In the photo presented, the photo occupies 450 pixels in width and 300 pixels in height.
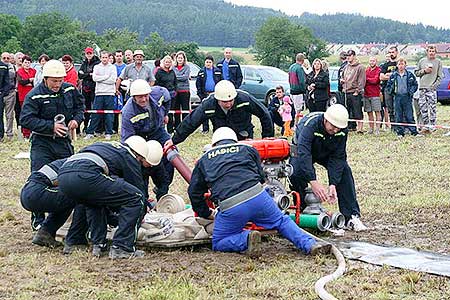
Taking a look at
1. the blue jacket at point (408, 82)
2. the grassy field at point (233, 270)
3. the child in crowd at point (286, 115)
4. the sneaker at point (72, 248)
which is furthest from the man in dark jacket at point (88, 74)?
the sneaker at point (72, 248)

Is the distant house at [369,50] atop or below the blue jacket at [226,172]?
below

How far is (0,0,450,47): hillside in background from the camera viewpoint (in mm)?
126625

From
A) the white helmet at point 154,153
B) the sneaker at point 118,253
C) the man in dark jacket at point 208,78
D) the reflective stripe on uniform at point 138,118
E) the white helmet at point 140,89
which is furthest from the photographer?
the man in dark jacket at point 208,78

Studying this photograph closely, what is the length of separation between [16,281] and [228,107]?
3417 mm

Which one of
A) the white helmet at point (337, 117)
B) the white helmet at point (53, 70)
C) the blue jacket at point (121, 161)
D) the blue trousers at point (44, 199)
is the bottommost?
the blue trousers at point (44, 199)

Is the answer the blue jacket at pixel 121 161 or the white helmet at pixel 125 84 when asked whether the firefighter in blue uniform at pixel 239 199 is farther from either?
the white helmet at pixel 125 84

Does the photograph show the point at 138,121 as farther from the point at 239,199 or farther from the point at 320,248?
the point at 320,248

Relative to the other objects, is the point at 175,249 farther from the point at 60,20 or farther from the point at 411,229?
the point at 60,20

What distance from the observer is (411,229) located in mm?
8438

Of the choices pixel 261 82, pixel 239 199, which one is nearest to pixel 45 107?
pixel 239 199

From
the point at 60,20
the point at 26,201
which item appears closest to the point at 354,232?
the point at 26,201

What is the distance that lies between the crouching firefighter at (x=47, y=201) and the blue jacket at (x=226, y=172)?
1245mm

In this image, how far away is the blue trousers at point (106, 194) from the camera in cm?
702

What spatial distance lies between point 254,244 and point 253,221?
0.26 m
